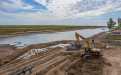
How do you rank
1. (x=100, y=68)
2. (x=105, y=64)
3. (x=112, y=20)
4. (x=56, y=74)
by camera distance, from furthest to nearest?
(x=112, y=20) < (x=105, y=64) < (x=100, y=68) < (x=56, y=74)

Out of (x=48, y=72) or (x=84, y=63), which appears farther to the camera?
(x=84, y=63)

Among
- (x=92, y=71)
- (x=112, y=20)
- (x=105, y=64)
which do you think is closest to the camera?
(x=92, y=71)

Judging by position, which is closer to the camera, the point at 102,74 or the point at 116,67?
the point at 102,74

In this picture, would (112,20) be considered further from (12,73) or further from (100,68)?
(12,73)

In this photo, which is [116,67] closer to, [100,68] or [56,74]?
[100,68]

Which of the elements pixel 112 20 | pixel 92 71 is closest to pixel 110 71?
pixel 92 71

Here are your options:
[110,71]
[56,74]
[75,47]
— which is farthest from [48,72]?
[75,47]

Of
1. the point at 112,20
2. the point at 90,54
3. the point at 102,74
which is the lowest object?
the point at 102,74

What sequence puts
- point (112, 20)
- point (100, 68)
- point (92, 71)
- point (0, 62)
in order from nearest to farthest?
point (92, 71)
point (100, 68)
point (0, 62)
point (112, 20)

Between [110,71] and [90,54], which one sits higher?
[90,54]
